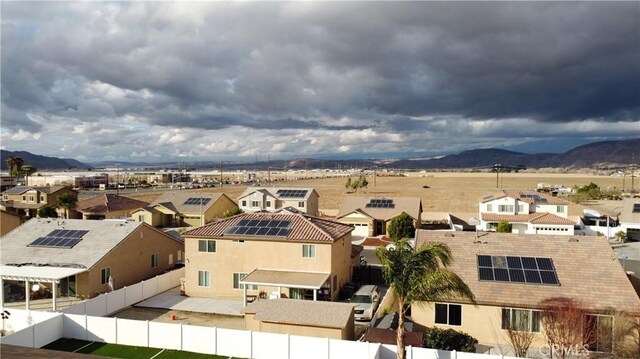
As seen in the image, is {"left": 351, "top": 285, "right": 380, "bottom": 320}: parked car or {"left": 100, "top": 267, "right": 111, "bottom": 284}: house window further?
{"left": 100, "top": 267, "right": 111, "bottom": 284}: house window

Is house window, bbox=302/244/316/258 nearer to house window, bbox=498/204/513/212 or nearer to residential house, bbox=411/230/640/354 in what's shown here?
residential house, bbox=411/230/640/354

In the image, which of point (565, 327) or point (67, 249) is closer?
point (565, 327)

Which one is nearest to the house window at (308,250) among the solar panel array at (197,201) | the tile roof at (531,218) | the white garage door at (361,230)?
the white garage door at (361,230)

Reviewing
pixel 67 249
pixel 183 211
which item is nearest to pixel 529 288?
pixel 67 249

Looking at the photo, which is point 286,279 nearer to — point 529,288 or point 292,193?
point 529,288

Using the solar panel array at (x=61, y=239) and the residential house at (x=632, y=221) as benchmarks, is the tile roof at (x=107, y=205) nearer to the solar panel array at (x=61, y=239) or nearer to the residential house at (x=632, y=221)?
the solar panel array at (x=61, y=239)

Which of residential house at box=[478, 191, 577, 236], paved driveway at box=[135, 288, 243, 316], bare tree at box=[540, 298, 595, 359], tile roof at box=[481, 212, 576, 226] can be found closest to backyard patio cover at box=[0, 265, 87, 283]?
paved driveway at box=[135, 288, 243, 316]
